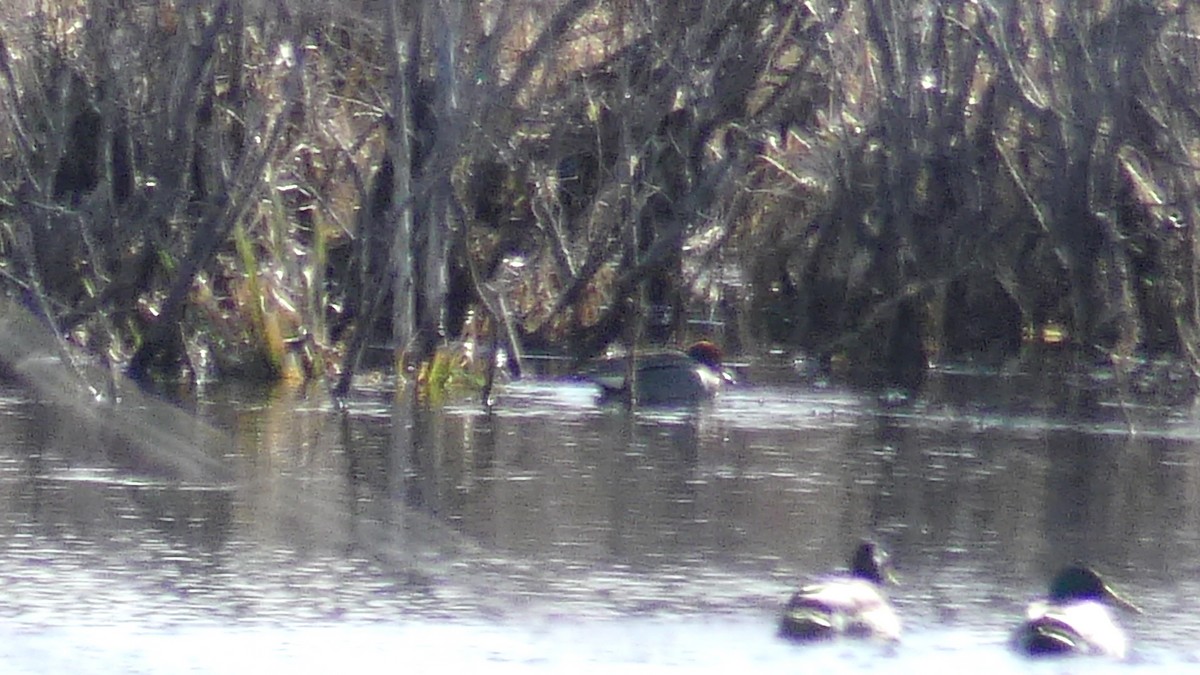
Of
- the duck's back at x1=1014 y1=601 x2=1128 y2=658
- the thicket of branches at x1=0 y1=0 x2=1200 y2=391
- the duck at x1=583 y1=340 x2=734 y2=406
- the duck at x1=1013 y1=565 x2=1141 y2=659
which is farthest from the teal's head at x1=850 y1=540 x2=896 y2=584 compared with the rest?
the duck at x1=583 y1=340 x2=734 y2=406

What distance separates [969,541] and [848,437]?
4.97 meters

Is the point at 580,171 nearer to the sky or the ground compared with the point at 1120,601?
nearer to the sky

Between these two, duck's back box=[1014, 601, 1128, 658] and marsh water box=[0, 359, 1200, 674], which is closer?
duck's back box=[1014, 601, 1128, 658]

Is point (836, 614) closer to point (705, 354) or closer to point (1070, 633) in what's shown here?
point (1070, 633)

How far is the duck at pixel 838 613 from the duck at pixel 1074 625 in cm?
53

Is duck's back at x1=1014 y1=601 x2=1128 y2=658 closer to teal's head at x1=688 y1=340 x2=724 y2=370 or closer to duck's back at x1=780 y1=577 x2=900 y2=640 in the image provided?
duck's back at x1=780 y1=577 x2=900 y2=640

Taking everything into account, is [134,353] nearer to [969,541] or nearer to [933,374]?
[933,374]

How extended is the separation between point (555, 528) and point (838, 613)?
3205 millimetres

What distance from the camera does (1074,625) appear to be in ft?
31.1

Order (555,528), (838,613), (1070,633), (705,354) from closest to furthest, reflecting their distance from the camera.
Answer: (1070,633)
(838,613)
(555,528)
(705,354)

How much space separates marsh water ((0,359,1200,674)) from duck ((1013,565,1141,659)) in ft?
0.40

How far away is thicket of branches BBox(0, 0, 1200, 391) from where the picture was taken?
1897 cm

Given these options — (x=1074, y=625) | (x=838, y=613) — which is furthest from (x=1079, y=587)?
(x=838, y=613)

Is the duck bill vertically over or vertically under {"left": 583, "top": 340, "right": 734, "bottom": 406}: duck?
under
